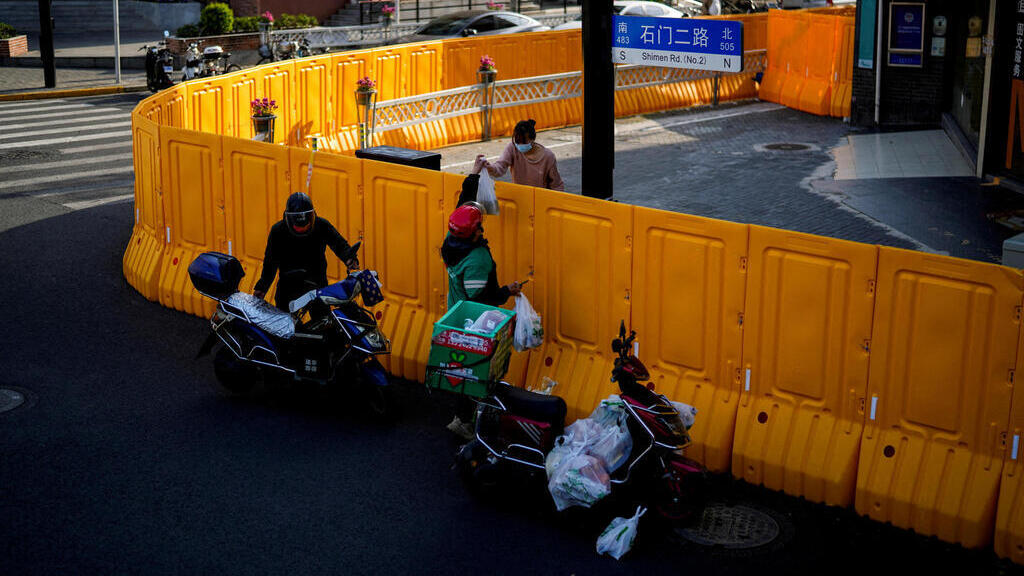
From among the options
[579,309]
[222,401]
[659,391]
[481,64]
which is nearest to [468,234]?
[579,309]

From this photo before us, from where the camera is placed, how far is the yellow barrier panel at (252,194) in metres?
10.8

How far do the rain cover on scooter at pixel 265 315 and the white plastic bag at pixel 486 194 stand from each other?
5.80 ft

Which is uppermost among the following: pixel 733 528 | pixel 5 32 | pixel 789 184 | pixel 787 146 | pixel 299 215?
pixel 5 32

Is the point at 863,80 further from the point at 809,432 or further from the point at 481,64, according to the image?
the point at 809,432

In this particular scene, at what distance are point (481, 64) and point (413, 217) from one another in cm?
1163

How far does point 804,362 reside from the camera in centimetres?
788

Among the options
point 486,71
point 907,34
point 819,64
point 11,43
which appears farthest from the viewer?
point 11,43

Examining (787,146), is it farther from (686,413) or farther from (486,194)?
(686,413)

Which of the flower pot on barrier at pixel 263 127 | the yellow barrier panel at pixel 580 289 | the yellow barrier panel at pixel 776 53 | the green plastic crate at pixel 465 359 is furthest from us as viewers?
the yellow barrier panel at pixel 776 53

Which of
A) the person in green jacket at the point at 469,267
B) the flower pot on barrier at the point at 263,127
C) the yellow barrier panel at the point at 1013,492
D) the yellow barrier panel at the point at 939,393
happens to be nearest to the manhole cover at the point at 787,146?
the flower pot on barrier at the point at 263,127

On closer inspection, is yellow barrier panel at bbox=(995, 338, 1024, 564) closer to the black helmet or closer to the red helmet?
the red helmet

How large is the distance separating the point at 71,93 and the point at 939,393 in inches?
930

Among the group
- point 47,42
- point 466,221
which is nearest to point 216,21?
point 47,42

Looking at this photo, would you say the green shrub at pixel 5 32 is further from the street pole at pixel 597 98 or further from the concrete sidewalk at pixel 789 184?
the street pole at pixel 597 98
